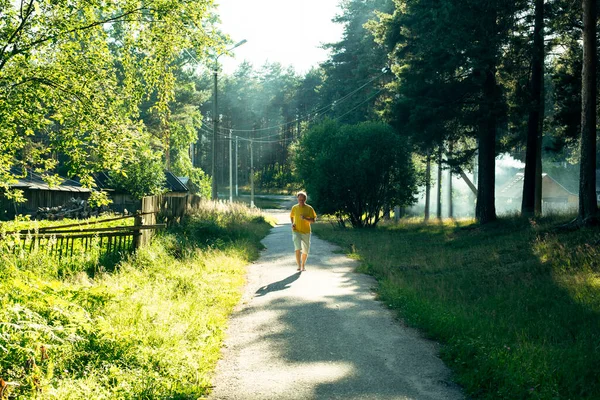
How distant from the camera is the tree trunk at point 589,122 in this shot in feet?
50.8

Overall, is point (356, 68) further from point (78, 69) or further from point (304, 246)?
point (78, 69)

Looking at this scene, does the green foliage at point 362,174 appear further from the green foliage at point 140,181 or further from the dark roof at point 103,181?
the dark roof at point 103,181

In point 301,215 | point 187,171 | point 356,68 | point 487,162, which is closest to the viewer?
point 301,215

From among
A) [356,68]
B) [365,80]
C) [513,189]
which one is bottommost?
[513,189]

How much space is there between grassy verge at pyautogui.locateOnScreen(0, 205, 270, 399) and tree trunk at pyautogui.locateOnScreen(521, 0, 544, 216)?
17.8 m

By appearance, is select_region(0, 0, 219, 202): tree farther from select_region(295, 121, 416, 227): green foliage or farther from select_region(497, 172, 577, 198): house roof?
select_region(497, 172, 577, 198): house roof

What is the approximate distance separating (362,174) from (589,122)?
15.2 metres

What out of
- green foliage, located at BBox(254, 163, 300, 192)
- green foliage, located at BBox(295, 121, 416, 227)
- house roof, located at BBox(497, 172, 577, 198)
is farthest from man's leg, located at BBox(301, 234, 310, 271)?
green foliage, located at BBox(254, 163, 300, 192)

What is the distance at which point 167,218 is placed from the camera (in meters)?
18.6

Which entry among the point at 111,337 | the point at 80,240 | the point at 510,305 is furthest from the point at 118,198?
the point at 111,337

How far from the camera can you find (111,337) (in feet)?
19.8

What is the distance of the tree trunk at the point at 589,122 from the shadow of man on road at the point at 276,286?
8.95 meters

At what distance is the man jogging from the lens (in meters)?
13.6

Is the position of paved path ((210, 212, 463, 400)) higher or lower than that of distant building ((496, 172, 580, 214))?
lower
